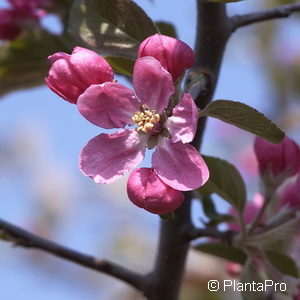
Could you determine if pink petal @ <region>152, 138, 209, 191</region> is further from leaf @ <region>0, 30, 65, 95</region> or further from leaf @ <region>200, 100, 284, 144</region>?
leaf @ <region>0, 30, 65, 95</region>

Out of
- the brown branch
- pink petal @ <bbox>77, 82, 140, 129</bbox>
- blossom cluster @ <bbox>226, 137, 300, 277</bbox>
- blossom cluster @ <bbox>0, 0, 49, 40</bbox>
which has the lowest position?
the brown branch

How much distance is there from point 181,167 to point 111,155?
139mm

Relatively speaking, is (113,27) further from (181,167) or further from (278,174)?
(278,174)

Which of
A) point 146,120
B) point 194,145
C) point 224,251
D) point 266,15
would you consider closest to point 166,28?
point 266,15

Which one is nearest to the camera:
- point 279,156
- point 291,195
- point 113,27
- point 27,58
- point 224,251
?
point 113,27

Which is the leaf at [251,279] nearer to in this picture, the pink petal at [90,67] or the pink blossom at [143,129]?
the pink blossom at [143,129]

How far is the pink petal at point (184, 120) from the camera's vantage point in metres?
1.20

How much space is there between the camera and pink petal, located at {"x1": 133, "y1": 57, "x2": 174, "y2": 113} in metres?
1.23

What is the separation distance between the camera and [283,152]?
1.56 m

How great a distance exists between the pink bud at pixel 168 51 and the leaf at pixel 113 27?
0.13 m

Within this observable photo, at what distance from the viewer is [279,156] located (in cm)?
157

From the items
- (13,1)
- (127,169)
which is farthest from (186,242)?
(13,1)

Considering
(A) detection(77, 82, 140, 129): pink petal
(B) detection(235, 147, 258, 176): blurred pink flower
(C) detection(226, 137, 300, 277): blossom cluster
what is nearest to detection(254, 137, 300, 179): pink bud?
(C) detection(226, 137, 300, 277): blossom cluster

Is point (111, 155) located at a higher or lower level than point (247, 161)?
higher
